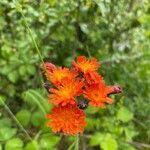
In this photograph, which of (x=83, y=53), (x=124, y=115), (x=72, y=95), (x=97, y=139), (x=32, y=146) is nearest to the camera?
(x=72, y=95)

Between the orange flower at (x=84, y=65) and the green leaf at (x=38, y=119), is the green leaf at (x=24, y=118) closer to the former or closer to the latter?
the green leaf at (x=38, y=119)

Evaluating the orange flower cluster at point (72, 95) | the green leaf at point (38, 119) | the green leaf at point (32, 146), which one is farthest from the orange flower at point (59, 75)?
the green leaf at point (38, 119)

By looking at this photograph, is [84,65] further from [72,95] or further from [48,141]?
[48,141]

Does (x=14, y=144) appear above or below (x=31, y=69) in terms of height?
below

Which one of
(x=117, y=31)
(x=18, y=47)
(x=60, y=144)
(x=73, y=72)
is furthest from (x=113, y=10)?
(x=73, y=72)

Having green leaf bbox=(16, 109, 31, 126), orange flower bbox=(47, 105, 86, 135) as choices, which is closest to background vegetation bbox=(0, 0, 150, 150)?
green leaf bbox=(16, 109, 31, 126)

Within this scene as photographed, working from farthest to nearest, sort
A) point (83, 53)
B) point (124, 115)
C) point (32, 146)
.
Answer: point (83, 53), point (124, 115), point (32, 146)

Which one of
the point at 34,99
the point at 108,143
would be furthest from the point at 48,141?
the point at 108,143
